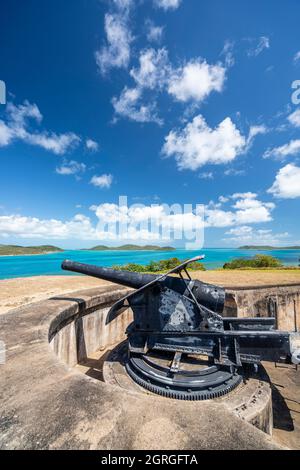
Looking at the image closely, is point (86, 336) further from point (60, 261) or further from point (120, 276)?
point (60, 261)

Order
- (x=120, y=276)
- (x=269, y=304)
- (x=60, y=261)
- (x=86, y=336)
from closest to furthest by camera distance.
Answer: (x=120, y=276)
(x=86, y=336)
(x=269, y=304)
(x=60, y=261)

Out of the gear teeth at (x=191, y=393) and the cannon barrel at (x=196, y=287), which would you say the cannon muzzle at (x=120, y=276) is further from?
the gear teeth at (x=191, y=393)

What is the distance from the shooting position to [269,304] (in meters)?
7.85

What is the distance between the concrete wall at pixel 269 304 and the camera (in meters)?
7.53

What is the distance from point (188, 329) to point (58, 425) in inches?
93.9

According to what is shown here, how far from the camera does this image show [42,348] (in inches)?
85.6

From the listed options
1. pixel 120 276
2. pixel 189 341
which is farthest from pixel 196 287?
pixel 120 276

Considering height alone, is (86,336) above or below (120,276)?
below

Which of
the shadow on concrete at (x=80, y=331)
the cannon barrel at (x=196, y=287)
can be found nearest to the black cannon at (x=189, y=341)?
the cannon barrel at (x=196, y=287)

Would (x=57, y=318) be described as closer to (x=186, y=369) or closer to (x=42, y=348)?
(x=42, y=348)

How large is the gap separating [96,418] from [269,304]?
331 inches

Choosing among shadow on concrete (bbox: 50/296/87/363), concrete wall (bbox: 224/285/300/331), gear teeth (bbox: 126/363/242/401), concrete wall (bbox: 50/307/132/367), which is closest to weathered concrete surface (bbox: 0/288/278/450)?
gear teeth (bbox: 126/363/242/401)

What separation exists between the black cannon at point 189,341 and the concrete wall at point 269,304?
162 inches
